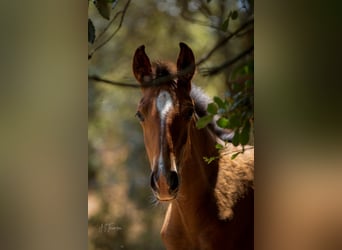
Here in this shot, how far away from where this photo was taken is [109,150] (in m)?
1.61

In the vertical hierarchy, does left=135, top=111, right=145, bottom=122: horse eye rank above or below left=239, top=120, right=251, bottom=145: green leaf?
above

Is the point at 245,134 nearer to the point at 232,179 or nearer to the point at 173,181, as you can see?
the point at 232,179

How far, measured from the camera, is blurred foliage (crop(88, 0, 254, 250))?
62.9 inches

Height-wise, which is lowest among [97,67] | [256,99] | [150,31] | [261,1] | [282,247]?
[282,247]

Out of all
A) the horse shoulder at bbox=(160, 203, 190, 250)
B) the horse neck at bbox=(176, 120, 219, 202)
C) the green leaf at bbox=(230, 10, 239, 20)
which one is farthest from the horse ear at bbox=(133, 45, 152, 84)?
the horse shoulder at bbox=(160, 203, 190, 250)

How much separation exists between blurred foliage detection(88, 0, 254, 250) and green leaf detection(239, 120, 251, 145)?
0.25 feet

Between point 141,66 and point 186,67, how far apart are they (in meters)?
0.16

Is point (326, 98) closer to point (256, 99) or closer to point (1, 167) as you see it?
point (256, 99)

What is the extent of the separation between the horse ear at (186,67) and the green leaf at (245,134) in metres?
0.24

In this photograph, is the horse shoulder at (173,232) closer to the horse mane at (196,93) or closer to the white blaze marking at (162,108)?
the white blaze marking at (162,108)

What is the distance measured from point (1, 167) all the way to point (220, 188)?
784 millimetres

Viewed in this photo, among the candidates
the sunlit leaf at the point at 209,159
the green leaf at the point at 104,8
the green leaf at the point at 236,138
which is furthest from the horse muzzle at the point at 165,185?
the green leaf at the point at 104,8

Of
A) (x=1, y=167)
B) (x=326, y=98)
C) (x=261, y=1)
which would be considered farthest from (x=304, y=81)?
(x=1, y=167)

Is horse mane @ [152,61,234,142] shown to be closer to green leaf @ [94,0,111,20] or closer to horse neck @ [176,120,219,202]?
horse neck @ [176,120,219,202]
